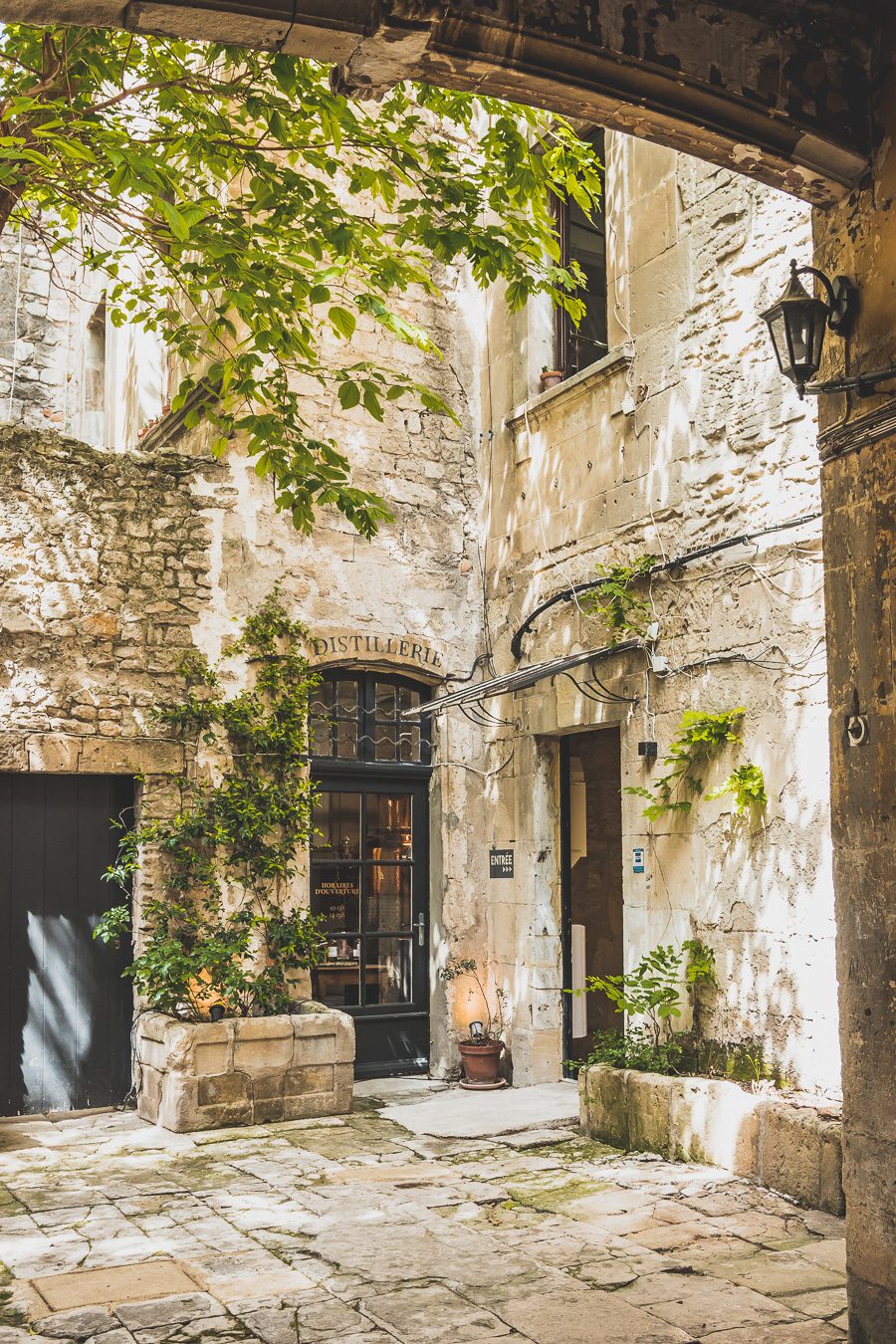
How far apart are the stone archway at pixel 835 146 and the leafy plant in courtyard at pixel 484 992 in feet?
15.0

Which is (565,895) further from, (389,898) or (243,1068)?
(243,1068)

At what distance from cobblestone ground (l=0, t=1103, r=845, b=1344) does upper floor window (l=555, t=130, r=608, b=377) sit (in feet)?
15.7

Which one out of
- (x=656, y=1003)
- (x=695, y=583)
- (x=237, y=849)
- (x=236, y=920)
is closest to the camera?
(x=656, y=1003)

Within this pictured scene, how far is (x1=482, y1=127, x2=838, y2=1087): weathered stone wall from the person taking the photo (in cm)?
542

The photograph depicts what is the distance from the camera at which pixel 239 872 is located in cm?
716

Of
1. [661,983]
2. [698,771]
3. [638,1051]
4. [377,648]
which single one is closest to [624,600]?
[698,771]

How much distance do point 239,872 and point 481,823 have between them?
1.77 metres

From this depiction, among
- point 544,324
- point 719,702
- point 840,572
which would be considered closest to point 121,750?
point 719,702

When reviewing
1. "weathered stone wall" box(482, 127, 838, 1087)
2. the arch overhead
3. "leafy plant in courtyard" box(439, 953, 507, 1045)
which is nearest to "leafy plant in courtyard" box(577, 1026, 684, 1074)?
"weathered stone wall" box(482, 127, 838, 1087)

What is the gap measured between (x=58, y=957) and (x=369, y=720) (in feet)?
7.97

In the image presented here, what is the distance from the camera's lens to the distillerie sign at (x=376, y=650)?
25.2 ft

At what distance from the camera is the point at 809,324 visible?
11.5 ft

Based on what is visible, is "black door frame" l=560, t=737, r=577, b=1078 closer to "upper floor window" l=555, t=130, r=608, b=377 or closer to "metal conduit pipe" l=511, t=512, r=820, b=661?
"metal conduit pipe" l=511, t=512, r=820, b=661

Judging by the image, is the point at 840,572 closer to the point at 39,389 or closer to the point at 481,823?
the point at 481,823
